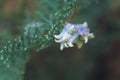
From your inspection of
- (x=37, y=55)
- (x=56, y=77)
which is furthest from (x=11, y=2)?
(x=56, y=77)

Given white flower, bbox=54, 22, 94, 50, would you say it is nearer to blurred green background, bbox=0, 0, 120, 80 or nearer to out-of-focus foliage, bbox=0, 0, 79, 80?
out-of-focus foliage, bbox=0, 0, 79, 80

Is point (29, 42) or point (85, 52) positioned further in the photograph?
point (85, 52)

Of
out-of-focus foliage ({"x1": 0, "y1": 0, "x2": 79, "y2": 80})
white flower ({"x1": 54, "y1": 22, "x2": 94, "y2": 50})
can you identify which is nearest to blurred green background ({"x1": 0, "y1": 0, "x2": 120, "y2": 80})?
out-of-focus foliage ({"x1": 0, "y1": 0, "x2": 79, "y2": 80})

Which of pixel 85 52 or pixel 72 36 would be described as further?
pixel 85 52

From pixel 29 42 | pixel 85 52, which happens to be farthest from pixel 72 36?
pixel 85 52

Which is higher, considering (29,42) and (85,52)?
(85,52)

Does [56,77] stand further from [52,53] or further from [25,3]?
[25,3]

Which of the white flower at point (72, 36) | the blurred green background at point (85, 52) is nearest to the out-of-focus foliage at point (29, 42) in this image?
the white flower at point (72, 36)

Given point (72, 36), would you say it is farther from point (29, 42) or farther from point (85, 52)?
point (85, 52)

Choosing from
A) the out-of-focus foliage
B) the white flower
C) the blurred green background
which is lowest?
the white flower

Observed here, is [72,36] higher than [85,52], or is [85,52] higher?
[85,52]
